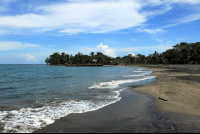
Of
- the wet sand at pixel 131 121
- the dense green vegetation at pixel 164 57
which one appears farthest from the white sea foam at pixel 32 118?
the dense green vegetation at pixel 164 57

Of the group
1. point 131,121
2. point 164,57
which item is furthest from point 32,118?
point 164,57

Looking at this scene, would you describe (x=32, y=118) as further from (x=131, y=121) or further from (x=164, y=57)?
(x=164, y=57)

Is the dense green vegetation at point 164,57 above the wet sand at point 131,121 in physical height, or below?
above

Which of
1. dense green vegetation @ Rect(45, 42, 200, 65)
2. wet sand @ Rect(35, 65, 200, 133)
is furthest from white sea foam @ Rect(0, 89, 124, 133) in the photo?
dense green vegetation @ Rect(45, 42, 200, 65)

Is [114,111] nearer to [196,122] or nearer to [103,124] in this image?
[103,124]

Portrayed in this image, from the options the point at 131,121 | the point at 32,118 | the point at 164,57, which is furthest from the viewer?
the point at 164,57

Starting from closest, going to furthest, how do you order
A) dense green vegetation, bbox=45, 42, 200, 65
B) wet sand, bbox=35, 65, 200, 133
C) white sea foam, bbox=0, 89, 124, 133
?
1. wet sand, bbox=35, 65, 200, 133
2. white sea foam, bbox=0, 89, 124, 133
3. dense green vegetation, bbox=45, 42, 200, 65

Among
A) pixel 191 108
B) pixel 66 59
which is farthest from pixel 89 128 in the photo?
pixel 66 59

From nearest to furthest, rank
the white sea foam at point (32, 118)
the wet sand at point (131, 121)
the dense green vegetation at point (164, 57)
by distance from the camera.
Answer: the wet sand at point (131, 121)
the white sea foam at point (32, 118)
the dense green vegetation at point (164, 57)

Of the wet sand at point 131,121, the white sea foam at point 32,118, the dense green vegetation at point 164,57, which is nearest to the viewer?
the wet sand at point 131,121

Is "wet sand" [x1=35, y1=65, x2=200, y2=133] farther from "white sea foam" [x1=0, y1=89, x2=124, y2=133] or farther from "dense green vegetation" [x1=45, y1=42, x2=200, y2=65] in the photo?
"dense green vegetation" [x1=45, y1=42, x2=200, y2=65]

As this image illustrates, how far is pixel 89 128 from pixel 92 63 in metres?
170

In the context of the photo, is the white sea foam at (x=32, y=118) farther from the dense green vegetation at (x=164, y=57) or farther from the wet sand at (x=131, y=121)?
the dense green vegetation at (x=164, y=57)

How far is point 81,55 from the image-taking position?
17812 cm
